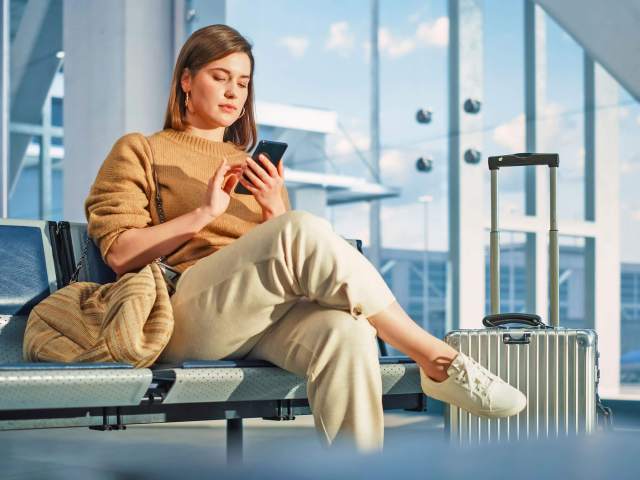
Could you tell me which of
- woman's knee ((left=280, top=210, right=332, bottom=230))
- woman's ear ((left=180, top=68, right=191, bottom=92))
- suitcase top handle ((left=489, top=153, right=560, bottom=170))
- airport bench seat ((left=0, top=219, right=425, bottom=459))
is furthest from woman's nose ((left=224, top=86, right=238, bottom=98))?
suitcase top handle ((left=489, top=153, right=560, bottom=170))

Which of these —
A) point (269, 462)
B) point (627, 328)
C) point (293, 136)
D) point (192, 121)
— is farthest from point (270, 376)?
point (293, 136)

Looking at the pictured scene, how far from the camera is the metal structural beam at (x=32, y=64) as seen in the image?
22.8 ft

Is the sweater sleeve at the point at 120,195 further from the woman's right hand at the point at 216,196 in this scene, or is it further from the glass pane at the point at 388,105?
the glass pane at the point at 388,105

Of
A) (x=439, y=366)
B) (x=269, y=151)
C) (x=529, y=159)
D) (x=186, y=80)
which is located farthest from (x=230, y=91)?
(x=439, y=366)

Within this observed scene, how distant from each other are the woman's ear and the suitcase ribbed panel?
950mm

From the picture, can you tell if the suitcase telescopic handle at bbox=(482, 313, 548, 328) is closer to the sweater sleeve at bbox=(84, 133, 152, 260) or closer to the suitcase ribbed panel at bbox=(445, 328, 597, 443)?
the suitcase ribbed panel at bbox=(445, 328, 597, 443)

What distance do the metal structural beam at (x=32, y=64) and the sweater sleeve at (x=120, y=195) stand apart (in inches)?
187

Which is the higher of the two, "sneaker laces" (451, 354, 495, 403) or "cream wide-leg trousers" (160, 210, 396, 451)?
"cream wide-leg trousers" (160, 210, 396, 451)

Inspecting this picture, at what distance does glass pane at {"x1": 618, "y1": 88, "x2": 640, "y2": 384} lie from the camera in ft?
15.5

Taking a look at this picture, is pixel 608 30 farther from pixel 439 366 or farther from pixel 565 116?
pixel 439 366

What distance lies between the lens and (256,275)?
202 cm

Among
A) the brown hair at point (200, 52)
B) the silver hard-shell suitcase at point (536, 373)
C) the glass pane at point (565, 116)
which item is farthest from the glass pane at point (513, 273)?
the brown hair at point (200, 52)

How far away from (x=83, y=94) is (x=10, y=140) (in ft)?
6.65

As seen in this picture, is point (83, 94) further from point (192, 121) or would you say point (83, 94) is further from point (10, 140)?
point (192, 121)
